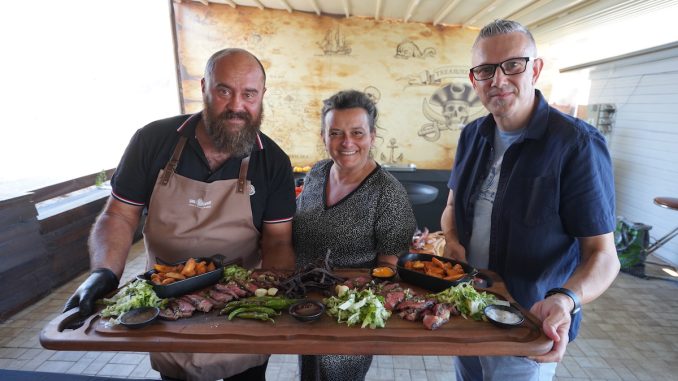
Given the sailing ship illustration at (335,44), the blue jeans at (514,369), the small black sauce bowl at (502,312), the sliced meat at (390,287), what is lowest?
the blue jeans at (514,369)

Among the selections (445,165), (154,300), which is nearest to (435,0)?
(445,165)

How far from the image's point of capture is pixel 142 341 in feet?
4.96

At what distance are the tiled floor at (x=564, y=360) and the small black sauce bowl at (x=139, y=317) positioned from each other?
2.22 meters

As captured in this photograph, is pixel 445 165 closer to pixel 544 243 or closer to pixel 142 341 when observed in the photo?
pixel 544 243

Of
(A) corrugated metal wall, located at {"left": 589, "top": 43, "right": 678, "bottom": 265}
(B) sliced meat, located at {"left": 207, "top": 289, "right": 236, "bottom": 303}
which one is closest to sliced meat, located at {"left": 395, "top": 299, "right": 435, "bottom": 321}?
(B) sliced meat, located at {"left": 207, "top": 289, "right": 236, "bottom": 303}

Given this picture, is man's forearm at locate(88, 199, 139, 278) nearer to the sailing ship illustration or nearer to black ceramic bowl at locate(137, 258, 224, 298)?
black ceramic bowl at locate(137, 258, 224, 298)

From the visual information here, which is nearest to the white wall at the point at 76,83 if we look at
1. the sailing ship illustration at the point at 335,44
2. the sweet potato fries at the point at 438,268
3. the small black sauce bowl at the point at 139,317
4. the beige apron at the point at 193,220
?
the sailing ship illustration at the point at 335,44

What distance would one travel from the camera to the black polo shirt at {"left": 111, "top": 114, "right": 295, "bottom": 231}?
2.29 m

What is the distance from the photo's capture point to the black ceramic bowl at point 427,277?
1.92 m

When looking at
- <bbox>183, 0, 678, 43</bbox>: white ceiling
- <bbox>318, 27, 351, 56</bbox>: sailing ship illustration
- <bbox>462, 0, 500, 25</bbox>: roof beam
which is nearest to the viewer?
<bbox>183, 0, 678, 43</bbox>: white ceiling

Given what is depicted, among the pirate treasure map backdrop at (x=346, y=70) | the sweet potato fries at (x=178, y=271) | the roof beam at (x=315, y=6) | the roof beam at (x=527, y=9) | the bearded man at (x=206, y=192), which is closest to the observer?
the sweet potato fries at (x=178, y=271)

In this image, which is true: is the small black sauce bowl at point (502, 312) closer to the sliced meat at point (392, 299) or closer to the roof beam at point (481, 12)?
the sliced meat at point (392, 299)

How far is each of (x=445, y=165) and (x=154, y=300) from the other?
7.06 meters

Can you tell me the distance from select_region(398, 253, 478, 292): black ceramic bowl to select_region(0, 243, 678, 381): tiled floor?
190 cm
